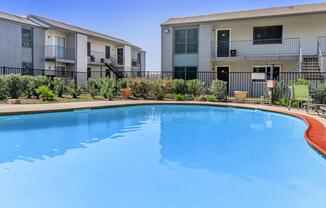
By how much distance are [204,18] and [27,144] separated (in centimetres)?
1843

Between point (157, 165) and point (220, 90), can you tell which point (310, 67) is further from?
point (157, 165)

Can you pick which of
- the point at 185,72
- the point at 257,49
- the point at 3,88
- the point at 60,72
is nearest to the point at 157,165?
the point at 3,88

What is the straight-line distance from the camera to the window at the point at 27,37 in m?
24.4

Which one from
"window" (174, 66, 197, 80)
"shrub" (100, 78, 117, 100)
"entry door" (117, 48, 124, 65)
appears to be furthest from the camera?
"entry door" (117, 48, 124, 65)

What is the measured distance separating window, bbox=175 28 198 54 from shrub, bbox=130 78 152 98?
5510mm

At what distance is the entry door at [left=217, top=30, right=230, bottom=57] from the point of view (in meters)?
22.4

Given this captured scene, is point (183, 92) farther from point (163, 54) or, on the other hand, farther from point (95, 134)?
point (95, 134)

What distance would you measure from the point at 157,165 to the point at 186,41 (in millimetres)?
18399

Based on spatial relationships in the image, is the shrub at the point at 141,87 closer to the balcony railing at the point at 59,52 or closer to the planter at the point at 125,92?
the planter at the point at 125,92

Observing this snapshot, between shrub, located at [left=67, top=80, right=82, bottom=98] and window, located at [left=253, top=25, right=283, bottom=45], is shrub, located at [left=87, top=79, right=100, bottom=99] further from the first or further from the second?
window, located at [left=253, top=25, right=283, bottom=45]

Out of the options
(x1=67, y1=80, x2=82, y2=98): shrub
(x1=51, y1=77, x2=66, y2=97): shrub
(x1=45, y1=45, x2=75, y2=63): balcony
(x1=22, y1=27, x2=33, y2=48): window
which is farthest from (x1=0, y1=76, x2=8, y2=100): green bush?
(x1=45, y1=45, x2=75, y2=63): balcony

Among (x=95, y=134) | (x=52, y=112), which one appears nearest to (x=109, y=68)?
(x=52, y=112)

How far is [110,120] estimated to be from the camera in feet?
39.8

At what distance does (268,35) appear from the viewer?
70.7ft
